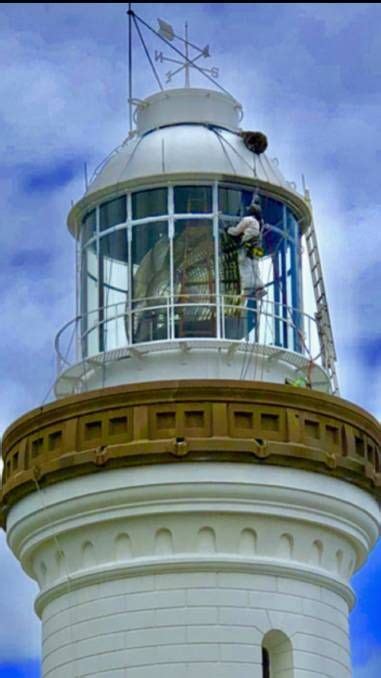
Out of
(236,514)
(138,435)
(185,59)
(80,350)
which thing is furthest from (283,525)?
(185,59)

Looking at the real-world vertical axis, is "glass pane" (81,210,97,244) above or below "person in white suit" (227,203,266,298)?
above

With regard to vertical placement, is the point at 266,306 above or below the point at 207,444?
above

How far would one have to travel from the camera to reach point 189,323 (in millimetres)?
21516

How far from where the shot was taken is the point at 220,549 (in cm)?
2017

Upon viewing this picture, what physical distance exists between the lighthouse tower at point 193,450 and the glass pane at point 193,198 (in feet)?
0.05

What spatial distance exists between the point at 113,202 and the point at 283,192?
80.1 inches

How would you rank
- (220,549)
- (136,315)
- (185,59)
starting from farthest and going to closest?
(185,59) → (136,315) → (220,549)

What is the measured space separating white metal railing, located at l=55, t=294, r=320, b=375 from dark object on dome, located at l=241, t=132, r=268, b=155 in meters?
1.92

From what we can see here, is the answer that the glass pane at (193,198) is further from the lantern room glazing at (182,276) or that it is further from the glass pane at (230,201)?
the glass pane at (230,201)

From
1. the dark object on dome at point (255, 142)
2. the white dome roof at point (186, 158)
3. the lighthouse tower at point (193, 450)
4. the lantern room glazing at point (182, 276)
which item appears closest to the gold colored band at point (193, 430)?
the lighthouse tower at point (193, 450)

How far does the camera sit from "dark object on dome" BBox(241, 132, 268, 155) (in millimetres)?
22578

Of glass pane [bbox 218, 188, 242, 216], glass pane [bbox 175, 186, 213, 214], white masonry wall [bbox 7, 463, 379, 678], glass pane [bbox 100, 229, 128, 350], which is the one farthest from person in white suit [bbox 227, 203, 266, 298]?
white masonry wall [bbox 7, 463, 379, 678]

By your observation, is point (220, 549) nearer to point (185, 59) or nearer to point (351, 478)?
point (351, 478)

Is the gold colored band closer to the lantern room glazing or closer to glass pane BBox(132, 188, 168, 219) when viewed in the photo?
the lantern room glazing
